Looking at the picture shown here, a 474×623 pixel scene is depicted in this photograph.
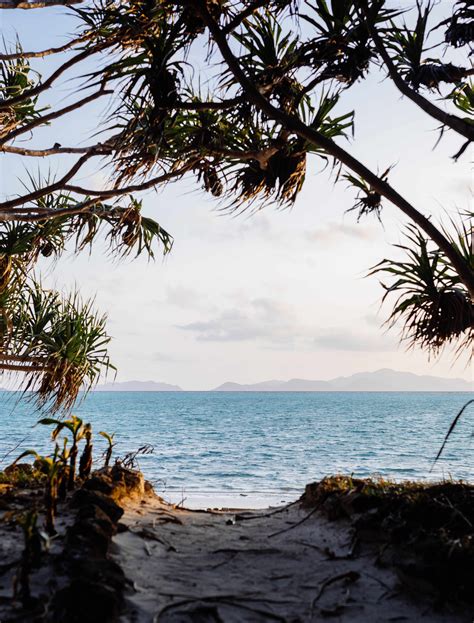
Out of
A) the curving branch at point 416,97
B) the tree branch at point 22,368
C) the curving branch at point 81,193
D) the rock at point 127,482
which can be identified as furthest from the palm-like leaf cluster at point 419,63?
the tree branch at point 22,368

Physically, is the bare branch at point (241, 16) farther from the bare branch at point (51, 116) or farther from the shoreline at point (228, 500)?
the shoreline at point (228, 500)

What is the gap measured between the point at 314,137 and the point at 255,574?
3425 millimetres

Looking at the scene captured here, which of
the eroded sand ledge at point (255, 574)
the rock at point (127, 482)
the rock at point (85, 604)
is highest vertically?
the rock at point (127, 482)

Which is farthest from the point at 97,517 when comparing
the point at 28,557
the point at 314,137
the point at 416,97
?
the point at 416,97

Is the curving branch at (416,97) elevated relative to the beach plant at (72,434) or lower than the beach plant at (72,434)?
elevated

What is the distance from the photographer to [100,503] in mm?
4227

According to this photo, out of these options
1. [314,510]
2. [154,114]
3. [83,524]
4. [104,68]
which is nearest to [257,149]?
[154,114]

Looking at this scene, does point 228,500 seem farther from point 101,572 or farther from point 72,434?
point 101,572

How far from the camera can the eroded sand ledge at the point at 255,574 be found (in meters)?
3.12

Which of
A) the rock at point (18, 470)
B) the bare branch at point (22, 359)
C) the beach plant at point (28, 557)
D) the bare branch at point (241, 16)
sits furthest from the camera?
the bare branch at point (22, 359)

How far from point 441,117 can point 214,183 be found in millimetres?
2576

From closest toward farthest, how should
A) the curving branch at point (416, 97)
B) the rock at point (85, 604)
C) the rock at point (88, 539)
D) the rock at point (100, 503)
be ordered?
1. the rock at point (85, 604)
2. the rock at point (88, 539)
3. the rock at point (100, 503)
4. the curving branch at point (416, 97)

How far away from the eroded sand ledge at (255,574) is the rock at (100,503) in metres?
0.13

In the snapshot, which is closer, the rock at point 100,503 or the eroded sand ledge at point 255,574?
the eroded sand ledge at point 255,574
